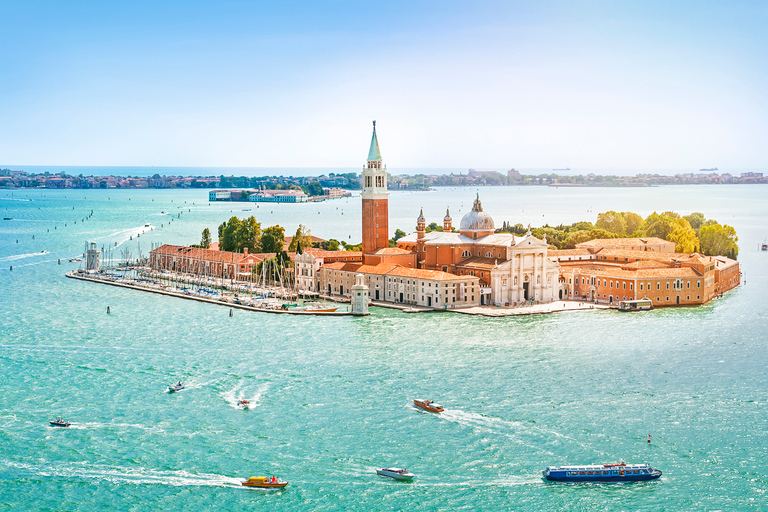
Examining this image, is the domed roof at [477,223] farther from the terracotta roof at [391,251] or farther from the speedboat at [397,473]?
the speedboat at [397,473]

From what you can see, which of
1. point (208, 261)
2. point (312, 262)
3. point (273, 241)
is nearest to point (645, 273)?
point (312, 262)

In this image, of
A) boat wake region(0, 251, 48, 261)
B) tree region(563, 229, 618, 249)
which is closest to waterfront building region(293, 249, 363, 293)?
tree region(563, 229, 618, 249)

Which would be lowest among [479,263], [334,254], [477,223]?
[479,263]

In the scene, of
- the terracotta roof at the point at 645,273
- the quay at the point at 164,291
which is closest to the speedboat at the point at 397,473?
the quay at the point at 164,291

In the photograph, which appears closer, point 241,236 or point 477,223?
point 477,223

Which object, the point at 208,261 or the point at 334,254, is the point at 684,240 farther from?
the point at 208,261
